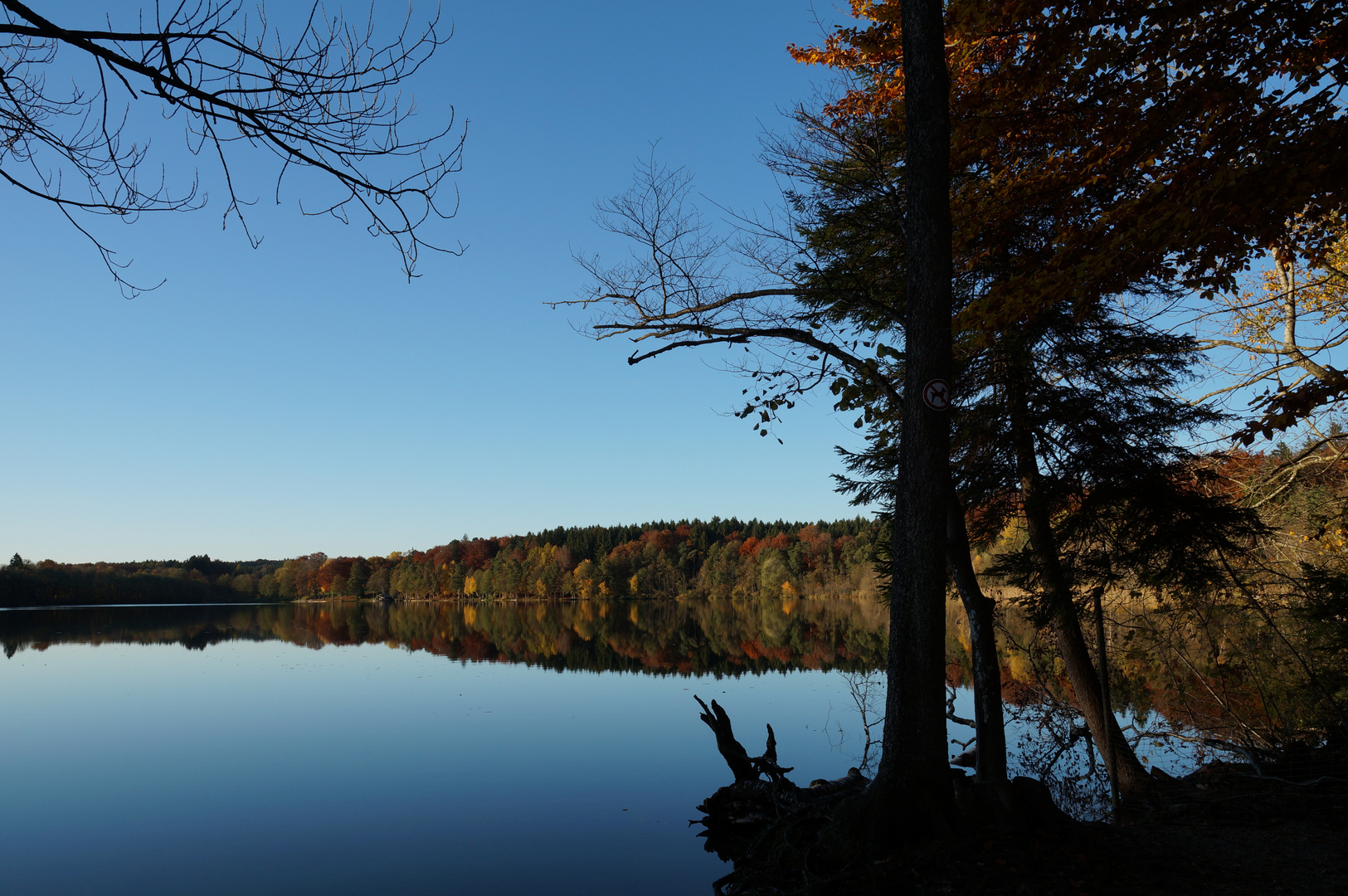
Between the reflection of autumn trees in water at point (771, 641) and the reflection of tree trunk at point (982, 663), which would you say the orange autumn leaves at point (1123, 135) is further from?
the reflection of autumn trees in water at point (771, 641)

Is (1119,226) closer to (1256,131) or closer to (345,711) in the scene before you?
(1256,131)

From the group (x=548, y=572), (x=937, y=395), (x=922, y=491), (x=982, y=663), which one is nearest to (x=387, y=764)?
(x=982, y=663)

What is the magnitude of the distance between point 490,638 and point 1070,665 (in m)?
41.9

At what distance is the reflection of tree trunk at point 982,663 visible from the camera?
24.5 ft

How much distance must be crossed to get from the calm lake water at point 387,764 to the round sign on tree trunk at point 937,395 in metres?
6.57

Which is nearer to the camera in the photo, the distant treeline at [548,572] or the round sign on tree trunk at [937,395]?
the round sign on tree trunk at [937,395]

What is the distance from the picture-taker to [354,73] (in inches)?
148

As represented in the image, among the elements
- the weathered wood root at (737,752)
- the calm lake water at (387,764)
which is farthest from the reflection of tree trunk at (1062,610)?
the calm lake water at (387,764)

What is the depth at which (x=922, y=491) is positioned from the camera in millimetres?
6328

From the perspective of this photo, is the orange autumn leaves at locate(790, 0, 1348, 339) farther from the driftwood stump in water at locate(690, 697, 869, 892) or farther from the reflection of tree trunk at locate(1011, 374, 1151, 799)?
the driftwood stump in water at locate(690, 697, 869, 892)

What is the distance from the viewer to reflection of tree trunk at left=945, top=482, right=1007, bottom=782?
293 inches

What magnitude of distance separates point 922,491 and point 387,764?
13620 mm

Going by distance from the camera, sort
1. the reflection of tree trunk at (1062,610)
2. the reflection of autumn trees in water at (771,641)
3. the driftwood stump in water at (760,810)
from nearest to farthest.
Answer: the driftwood stump in water at (760,810)
the reflection of tree trunk at (1062,610)
the reflection of autumn trees in water at (771,641)

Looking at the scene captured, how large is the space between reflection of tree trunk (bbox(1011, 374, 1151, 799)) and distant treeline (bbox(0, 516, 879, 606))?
63549 millimetres
